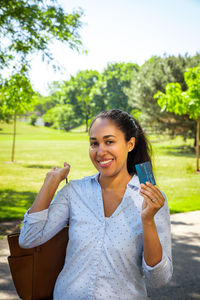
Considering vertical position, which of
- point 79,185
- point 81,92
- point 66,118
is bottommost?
point 79,185

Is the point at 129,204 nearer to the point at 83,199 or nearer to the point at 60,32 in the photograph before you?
the point at 83,199

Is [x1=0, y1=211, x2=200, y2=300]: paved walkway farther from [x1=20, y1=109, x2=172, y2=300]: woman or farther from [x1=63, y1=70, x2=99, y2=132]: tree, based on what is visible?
[x1=63, y1=70, x2=99, y2=132]: tree

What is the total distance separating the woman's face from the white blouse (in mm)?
166

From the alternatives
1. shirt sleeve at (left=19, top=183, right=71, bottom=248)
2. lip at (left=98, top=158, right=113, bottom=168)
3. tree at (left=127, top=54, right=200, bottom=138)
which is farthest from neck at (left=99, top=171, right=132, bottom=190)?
tree at (left=127, top=54, right=200, bottom=138)

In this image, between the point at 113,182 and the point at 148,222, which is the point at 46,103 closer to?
the point at 113,182

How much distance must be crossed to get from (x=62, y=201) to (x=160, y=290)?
6.59 feet

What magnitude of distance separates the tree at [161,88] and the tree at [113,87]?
25004 mm

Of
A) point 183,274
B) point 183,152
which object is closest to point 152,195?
point 183,274

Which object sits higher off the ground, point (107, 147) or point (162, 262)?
point (107, 147)

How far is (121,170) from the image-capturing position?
1.88 metres

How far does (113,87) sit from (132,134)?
54470 millimetres

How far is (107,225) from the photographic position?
1657 mm

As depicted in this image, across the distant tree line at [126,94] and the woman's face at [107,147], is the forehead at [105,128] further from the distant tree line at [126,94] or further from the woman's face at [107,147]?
the distant tree line at [126,94]

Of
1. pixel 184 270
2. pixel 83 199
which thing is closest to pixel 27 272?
pixel 83 199
